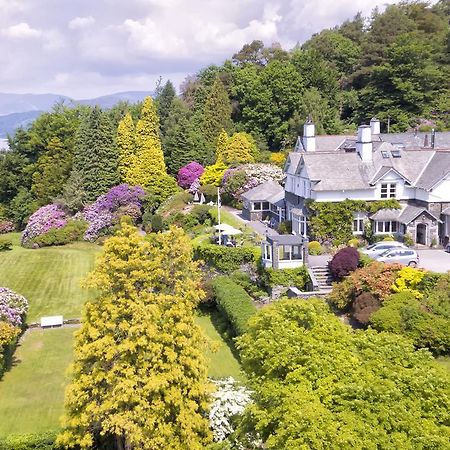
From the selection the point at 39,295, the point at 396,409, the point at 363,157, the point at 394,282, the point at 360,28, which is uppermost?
the point at 360,28

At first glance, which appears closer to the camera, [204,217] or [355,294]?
[355,294]

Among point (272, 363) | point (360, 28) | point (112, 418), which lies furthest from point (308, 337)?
point (360, 28)

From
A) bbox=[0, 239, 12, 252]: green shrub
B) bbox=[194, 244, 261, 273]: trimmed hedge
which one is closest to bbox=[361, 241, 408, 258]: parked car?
bbox=[194, 244, 261, 273]: trimmed hedge

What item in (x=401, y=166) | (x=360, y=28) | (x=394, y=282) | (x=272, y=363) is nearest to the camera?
(x=272, y=363)

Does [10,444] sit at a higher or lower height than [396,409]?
lower

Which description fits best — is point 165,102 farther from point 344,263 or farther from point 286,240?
point 344,263

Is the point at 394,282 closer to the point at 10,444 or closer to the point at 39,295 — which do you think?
the point at 10,444

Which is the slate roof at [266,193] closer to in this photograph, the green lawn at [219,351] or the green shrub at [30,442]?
the green lawn at [219,351]

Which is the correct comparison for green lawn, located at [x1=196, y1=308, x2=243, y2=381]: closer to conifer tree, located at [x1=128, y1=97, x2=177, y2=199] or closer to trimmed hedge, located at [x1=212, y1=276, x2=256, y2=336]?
trimmed hedge, located at [x1=212, y1=276, x2=256, y2=336]
